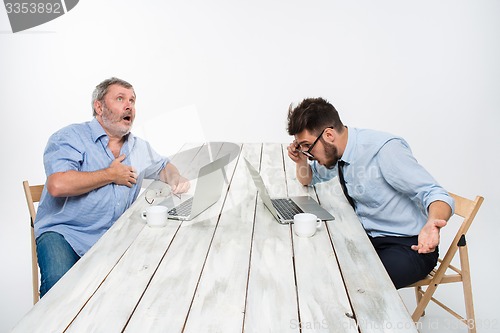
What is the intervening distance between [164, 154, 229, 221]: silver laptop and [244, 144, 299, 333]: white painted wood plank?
0.20 m

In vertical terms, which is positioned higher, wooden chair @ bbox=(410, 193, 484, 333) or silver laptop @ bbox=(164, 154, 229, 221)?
silver laptop @ bbox=(164, 154, 229, 221)

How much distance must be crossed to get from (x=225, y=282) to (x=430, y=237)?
76 centimetres

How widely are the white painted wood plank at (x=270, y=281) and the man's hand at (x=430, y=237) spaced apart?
1.46 feet

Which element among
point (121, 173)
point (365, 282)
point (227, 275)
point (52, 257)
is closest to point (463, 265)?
point (365, 282)

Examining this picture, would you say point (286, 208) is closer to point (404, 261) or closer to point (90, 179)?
point (404, 261)

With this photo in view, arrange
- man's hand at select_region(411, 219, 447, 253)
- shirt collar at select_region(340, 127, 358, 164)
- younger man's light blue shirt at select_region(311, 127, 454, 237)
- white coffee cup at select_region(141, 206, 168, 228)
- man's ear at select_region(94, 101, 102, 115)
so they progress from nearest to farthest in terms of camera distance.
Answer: man's hand at select_region(411, 219, 447, 253) < white coffee cup at select_region(141, 206, 168, 228) < younger man's light blue shirt at select_region(311, 127, 454, 237) < shirt collar at select_region(340, 127, 358, 164) < man's ear at select_region(94, 101, 102, 115)

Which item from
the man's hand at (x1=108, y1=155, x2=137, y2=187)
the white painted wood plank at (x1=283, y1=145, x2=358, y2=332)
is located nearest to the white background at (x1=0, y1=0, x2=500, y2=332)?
the man's hand at (x1=108, y1=155, x2=137, y2=187)

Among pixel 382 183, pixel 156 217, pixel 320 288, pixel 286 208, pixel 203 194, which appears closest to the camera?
pixel 320 288

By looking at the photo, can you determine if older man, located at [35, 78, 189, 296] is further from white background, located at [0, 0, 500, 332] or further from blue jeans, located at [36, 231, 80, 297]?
white background, located at [0, 0, 500, 332]

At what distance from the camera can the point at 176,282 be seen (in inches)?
60.9

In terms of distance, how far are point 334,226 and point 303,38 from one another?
3549mm

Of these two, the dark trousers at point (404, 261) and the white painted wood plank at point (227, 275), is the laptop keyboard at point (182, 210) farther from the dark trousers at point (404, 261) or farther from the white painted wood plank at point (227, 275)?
the dark trousers at point (404, 261)

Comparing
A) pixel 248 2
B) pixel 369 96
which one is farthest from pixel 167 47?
pixel 369 96

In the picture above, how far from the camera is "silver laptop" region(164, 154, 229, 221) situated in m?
2.05
